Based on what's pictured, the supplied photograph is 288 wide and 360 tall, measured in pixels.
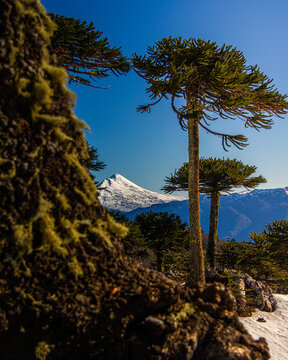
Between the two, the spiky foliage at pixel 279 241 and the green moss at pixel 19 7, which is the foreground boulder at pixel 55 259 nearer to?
the green moss at pixel 19 7

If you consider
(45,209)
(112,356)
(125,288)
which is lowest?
(112,356)

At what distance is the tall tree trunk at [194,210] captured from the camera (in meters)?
7.38

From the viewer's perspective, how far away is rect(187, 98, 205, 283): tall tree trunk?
24.2 ft

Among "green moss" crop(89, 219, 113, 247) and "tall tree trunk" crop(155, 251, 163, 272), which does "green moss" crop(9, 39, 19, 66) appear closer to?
"green moss" crop(89, 219, 113, 247)

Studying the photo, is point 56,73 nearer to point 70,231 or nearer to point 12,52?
point 12,52

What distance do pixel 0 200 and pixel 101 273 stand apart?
1.01 metres

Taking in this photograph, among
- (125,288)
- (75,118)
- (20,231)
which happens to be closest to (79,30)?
(75,118)

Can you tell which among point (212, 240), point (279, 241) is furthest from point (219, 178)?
point (279, 241)

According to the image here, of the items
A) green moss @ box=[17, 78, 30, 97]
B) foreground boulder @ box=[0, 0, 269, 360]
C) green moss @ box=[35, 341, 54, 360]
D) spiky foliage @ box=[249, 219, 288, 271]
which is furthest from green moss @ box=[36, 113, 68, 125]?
spiky foliage @ box=[249, 219, 288, 271]

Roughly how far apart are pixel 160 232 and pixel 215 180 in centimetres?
444

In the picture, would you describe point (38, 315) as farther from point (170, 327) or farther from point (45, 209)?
point (170, 327)

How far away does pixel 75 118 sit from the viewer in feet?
6.09

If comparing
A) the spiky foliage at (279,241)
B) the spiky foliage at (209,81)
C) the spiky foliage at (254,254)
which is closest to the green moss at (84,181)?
the spiky foliage at (209,81)

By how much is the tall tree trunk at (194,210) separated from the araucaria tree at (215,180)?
3304 millimetres
